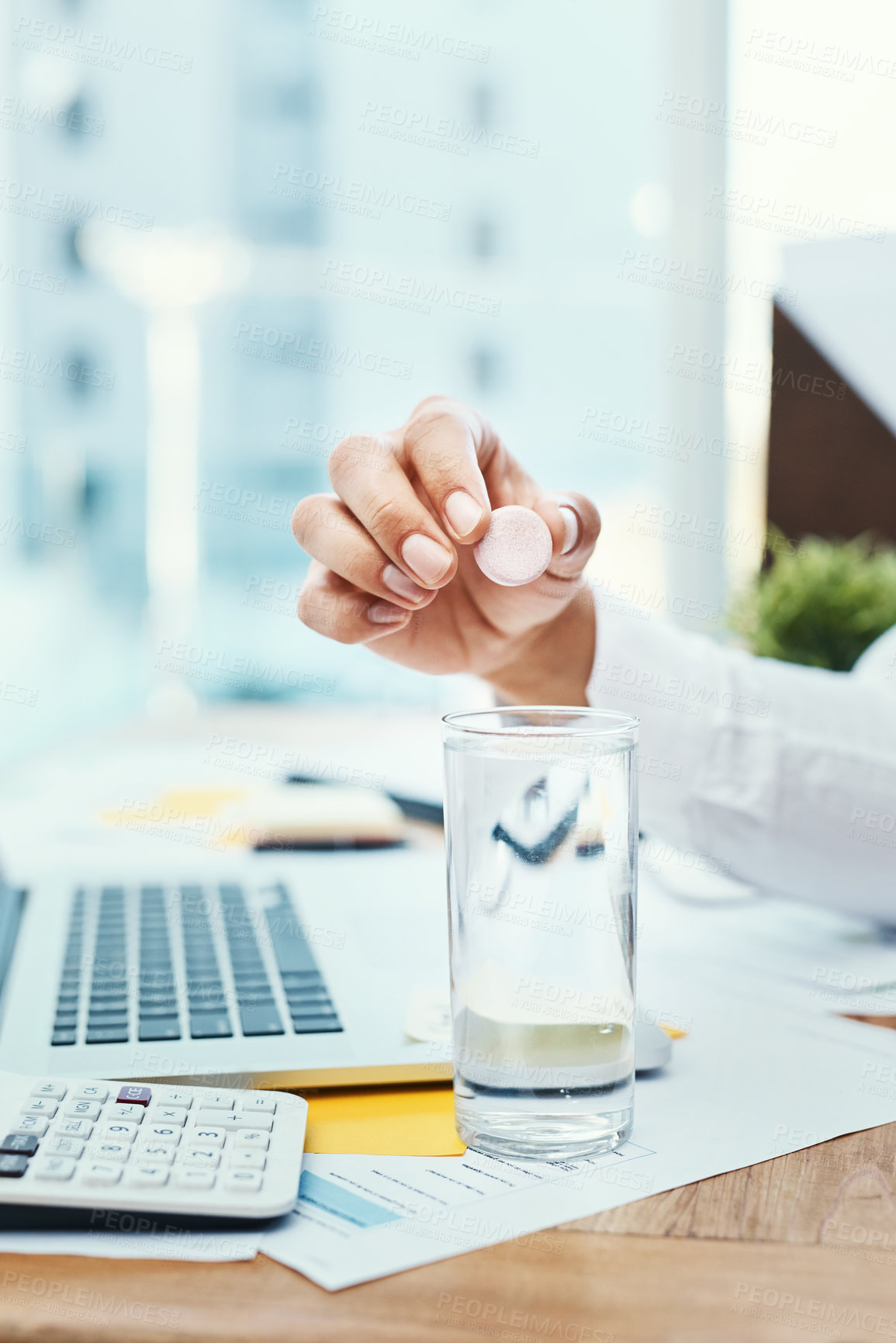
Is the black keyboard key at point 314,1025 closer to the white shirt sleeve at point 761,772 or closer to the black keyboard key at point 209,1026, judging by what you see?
the black keyboard key at point 209,1026

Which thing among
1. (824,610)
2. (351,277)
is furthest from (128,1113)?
(351,277)

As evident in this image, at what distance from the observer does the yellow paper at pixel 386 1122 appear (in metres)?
0.42

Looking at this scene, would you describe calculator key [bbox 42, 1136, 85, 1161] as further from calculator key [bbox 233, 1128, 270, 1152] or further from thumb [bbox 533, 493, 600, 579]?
thumb [bbox 533, 493, 600, 579]

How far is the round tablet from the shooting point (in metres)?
0.50

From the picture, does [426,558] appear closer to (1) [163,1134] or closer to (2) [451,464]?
(2) [451,464]

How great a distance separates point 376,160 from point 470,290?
0.31 m

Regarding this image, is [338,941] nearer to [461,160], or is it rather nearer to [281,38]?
[461,160]

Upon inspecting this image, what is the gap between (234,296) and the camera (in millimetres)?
2607

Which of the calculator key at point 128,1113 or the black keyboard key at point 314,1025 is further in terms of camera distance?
the black keyboard key at point 314,1025

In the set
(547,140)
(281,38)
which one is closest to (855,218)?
(547,140)

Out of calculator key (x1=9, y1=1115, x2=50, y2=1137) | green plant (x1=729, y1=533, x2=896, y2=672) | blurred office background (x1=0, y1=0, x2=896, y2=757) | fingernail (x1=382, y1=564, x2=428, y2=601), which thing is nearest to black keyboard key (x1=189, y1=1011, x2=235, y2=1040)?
calculator key (x1=9, y1=1115, x2=50, y2=1137)

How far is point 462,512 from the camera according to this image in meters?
0.50

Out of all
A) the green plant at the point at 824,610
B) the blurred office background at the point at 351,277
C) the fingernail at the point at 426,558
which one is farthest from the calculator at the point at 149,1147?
the blurred office background at the point at 351,277

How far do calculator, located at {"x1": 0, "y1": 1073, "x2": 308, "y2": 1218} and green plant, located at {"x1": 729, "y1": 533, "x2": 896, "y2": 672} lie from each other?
767 mm
